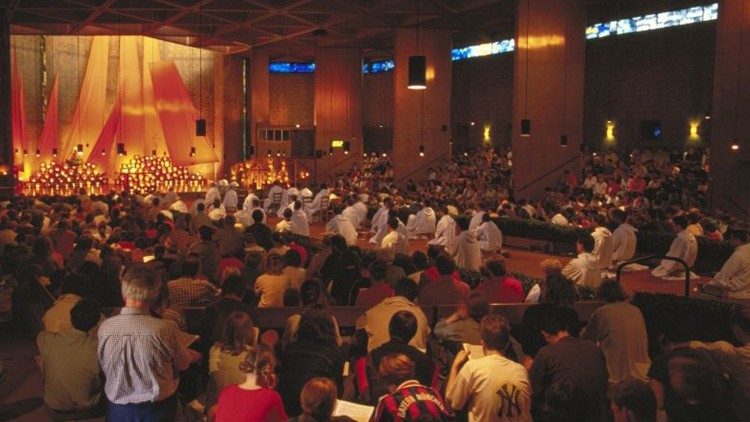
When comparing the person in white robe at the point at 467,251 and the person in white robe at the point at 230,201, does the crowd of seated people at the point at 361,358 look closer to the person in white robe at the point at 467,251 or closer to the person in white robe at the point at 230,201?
the person in white robe at the point at 467,251

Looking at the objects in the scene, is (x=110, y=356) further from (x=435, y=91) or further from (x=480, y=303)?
(x=435, y=91)

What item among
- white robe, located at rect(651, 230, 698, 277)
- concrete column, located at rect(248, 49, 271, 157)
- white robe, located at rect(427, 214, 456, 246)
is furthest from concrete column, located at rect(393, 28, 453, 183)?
white robe, located at rect(651, 230, 698, 277)

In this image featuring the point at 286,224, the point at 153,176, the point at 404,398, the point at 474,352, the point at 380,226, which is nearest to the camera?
the point at 404,398

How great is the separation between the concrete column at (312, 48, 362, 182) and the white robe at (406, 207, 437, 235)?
58.6 feet

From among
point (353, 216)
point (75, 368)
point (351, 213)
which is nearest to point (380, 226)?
point (351, 213)

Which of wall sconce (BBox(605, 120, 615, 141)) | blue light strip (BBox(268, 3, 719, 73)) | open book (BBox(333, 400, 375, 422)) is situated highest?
blue light strip (BBox(268, 3, 719, 73))

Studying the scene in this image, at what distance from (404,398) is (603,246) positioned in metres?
11.5

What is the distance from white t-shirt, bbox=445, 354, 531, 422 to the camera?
4.15 metres

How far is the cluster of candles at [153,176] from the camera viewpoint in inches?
1271

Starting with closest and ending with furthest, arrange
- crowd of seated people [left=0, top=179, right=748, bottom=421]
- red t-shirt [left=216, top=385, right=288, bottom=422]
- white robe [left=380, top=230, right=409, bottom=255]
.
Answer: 1. crowd of seated people [left=0, top=179, right=748, bottom=421]
2. red t-shirt [left=216, top=385, right=288, bottom=422]
3. white robe [left=380, top=230, right=409, bottom=255]

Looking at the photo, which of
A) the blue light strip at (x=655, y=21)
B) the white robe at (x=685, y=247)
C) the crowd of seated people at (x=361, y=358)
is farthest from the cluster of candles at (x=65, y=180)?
the crowd of seated people at (x=361, y=358)

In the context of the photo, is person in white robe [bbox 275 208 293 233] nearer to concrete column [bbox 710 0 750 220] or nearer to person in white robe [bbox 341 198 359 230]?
person in white robe [bbox 341 198 359 230]

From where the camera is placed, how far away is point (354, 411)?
4.22 m

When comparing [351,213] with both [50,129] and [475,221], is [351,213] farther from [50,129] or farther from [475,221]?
[50,129]
